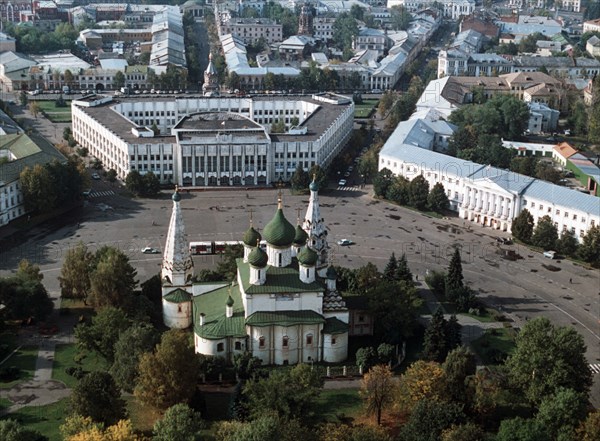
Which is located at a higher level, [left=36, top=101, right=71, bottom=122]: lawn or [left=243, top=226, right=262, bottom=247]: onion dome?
[left=243, top=226, right=262, bottom=247]: onion dome

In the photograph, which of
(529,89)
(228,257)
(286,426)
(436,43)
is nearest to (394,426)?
(286,426)

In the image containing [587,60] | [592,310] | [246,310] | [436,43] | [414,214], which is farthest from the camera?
[436,43]

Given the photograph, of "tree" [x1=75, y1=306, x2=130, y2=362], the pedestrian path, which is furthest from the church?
the pedestrian path

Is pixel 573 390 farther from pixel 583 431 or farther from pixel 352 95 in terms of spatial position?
pixel 352 95

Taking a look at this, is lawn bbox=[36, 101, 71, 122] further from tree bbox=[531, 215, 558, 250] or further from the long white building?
tree bbox=[531, 215, 558, 250]

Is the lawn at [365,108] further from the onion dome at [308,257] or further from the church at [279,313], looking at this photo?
the onion dome at [308,257]

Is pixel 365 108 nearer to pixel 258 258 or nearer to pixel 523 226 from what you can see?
pixel 523 226
